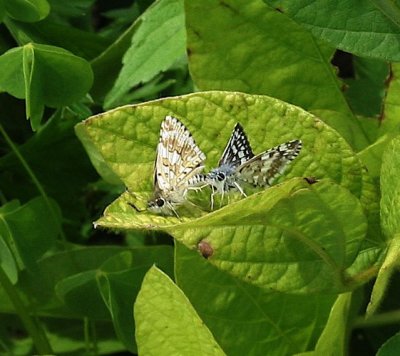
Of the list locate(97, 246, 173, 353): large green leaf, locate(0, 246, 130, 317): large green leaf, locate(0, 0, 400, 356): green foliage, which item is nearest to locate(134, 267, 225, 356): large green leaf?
locate(0, 0, 400, 356): green foliage

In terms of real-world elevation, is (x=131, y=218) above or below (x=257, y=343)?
above

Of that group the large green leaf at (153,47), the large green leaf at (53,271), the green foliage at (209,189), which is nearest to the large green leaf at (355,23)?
the green foliage at (209,189)

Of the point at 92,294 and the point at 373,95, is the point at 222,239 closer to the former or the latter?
the point at 92,294

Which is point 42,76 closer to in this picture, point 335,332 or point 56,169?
point 56,169

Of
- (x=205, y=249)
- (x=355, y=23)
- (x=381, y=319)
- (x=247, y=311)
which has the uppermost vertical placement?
(x=355, y=23)

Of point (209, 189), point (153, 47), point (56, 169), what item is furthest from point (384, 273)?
point (56, 169)

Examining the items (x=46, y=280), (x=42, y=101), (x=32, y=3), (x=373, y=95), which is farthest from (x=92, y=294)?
(x=373, y=95)
